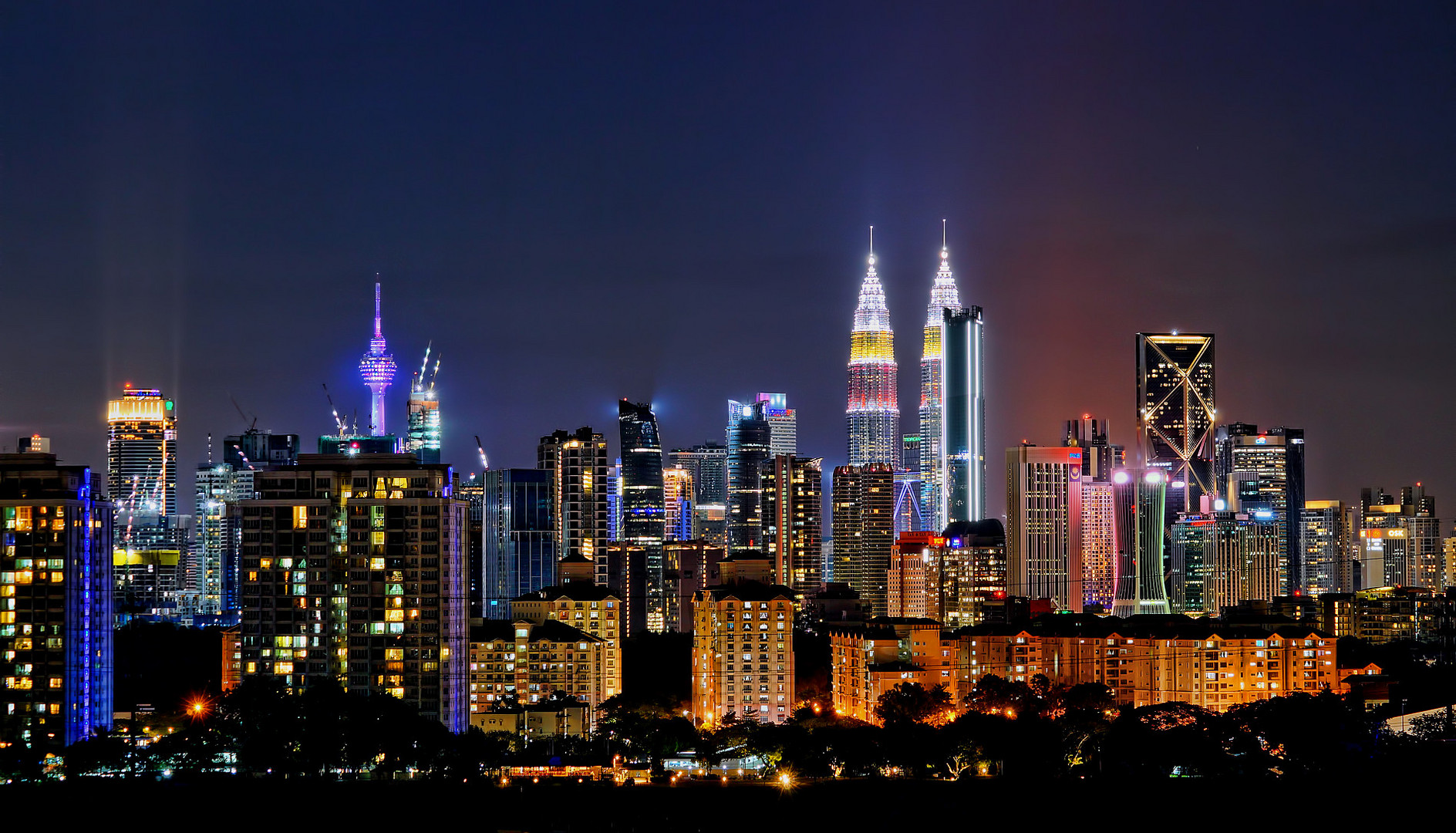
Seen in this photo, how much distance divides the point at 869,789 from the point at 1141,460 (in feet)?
378

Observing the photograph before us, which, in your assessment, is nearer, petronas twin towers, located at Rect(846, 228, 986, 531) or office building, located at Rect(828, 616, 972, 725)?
office building, located at Rect(828, 616, 972, 725)

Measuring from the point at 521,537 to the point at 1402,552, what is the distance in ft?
249

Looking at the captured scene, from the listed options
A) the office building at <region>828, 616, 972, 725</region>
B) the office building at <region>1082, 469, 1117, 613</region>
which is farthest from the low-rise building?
the office building at <region>1082, 469, 1117, 613</region>

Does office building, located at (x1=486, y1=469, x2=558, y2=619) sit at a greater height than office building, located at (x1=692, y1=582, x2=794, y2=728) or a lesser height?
greater

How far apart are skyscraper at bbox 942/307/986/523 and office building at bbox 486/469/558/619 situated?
6218cm

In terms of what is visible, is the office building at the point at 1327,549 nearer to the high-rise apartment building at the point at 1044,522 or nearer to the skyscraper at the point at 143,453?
the high-rise apartment building at the point at 1044,522

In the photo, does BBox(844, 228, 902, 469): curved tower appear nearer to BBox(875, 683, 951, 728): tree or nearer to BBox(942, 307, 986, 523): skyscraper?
BBox(942, 307, 986, 523): skyscraper

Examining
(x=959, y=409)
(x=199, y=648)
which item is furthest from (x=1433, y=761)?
(x=959, y=409)

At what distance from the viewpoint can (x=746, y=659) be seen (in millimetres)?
73312

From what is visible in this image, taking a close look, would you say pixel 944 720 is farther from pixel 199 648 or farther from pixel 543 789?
pixel 199 648

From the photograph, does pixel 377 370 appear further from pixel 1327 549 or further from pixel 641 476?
pixel 1327 549

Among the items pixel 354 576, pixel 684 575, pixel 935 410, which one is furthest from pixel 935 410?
pixel 354 576

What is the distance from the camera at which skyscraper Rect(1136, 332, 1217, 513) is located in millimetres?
163500

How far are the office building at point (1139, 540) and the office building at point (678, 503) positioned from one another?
34.5 metres
